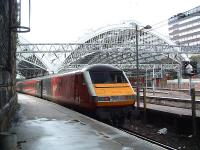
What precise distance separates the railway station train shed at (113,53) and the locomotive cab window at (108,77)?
5636 cm

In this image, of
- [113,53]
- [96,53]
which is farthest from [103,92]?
[96,53]

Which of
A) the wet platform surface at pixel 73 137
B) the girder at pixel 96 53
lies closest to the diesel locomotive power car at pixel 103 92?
the wet platform surface at pixel 73 137

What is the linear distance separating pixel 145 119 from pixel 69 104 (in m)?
4.23

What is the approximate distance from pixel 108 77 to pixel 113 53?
233ft

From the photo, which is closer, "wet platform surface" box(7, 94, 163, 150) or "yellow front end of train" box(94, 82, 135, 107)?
"wet platform surface" box(7, 94, 163, 150)

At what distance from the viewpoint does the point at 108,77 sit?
18844 millimetres

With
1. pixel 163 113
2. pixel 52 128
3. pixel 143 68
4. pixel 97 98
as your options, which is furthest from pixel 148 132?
pixel 143 68

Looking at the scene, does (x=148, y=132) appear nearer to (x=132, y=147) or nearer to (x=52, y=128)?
(x=52, y=128)

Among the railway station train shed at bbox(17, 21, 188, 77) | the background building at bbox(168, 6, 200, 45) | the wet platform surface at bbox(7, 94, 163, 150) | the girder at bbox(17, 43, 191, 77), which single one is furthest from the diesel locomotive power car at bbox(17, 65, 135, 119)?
the background building at bbox(168, 6, 200, 45)

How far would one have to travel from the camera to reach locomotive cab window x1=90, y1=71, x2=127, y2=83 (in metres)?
18.6

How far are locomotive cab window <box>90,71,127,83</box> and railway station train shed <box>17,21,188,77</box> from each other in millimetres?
56357

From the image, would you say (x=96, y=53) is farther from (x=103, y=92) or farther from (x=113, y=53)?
(x=103, y=92)

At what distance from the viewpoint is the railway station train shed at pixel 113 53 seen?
260 feet

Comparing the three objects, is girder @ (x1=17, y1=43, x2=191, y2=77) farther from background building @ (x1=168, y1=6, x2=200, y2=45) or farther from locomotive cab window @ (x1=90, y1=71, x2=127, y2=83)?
locomotive cab window @ (x1=90, y1=71, x2=127, y2=83)
